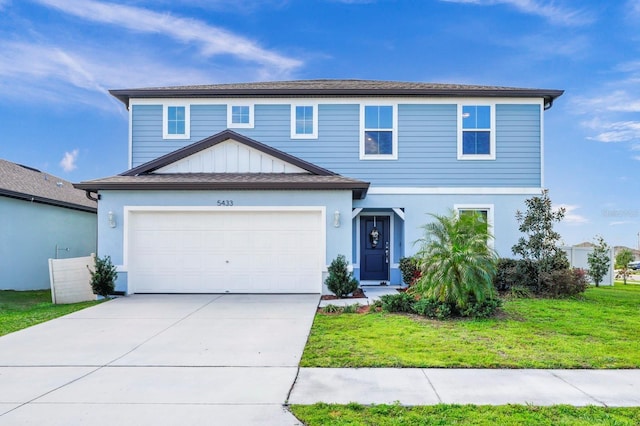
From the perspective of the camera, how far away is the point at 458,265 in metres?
7.89

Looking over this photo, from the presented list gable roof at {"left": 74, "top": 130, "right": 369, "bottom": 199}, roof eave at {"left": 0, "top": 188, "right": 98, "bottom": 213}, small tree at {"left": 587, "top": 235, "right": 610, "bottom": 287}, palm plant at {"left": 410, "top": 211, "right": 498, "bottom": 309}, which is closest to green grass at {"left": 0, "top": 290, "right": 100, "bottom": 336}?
roof eave at {"left": 0, "top": 188, "right": 98, "bottom": 213}

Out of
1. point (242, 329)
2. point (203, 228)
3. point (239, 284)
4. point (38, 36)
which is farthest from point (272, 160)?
point (38, 36)

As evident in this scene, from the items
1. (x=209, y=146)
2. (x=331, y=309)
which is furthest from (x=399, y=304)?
(x=209, y=146)

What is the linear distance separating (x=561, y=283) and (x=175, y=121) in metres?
12.2

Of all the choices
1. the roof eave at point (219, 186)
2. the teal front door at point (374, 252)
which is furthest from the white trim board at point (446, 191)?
the roof eave at point (219, 186)

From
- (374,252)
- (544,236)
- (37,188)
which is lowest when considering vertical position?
(374,252)

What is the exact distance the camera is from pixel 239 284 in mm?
11141

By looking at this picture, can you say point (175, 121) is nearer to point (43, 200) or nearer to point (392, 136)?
point (43, 200)

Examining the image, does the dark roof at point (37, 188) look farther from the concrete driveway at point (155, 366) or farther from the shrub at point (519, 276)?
the shrub at point (519, 276)

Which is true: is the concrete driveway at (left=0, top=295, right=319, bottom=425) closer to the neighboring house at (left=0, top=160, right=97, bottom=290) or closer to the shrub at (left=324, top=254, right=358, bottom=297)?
the shrub at (left=324, top=254, right=358, bottom=297)

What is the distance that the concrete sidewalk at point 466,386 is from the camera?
13.8 ft

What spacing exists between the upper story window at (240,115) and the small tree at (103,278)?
5.56m

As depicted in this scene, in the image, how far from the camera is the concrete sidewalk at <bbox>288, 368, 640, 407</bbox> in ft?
13.8

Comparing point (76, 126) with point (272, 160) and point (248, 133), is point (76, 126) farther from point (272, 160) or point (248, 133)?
point (272, 160)
